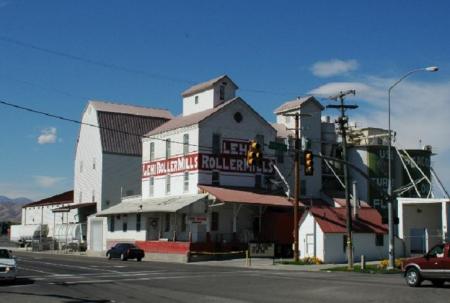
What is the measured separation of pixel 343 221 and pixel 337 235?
2.16m

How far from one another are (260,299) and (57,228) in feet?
222

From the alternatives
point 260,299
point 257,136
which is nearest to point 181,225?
point 257,136

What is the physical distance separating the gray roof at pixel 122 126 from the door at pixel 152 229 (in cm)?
1497

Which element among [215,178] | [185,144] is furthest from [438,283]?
[185,144]

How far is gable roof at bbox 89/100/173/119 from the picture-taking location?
247 feet

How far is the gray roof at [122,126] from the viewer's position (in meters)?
72.9

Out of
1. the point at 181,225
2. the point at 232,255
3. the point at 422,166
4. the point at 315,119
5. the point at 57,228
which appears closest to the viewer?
the point at 232,255

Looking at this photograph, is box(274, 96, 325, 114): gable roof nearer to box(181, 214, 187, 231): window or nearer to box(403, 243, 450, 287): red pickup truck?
box(181, 214, 187, 231): window

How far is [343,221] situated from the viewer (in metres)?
50.2

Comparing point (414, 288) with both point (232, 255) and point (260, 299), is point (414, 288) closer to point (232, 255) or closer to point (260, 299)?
point (260, 299)

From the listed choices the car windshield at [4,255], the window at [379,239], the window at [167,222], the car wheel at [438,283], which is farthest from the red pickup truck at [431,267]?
the window at [167,222]

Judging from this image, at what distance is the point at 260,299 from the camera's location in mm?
19938

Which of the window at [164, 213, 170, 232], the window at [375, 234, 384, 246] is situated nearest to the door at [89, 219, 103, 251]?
the window at [164, 213, 170, 232]

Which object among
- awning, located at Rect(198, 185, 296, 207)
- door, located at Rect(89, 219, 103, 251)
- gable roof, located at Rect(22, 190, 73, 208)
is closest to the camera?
awning, located at Rect(198, 185, 296, 207)
